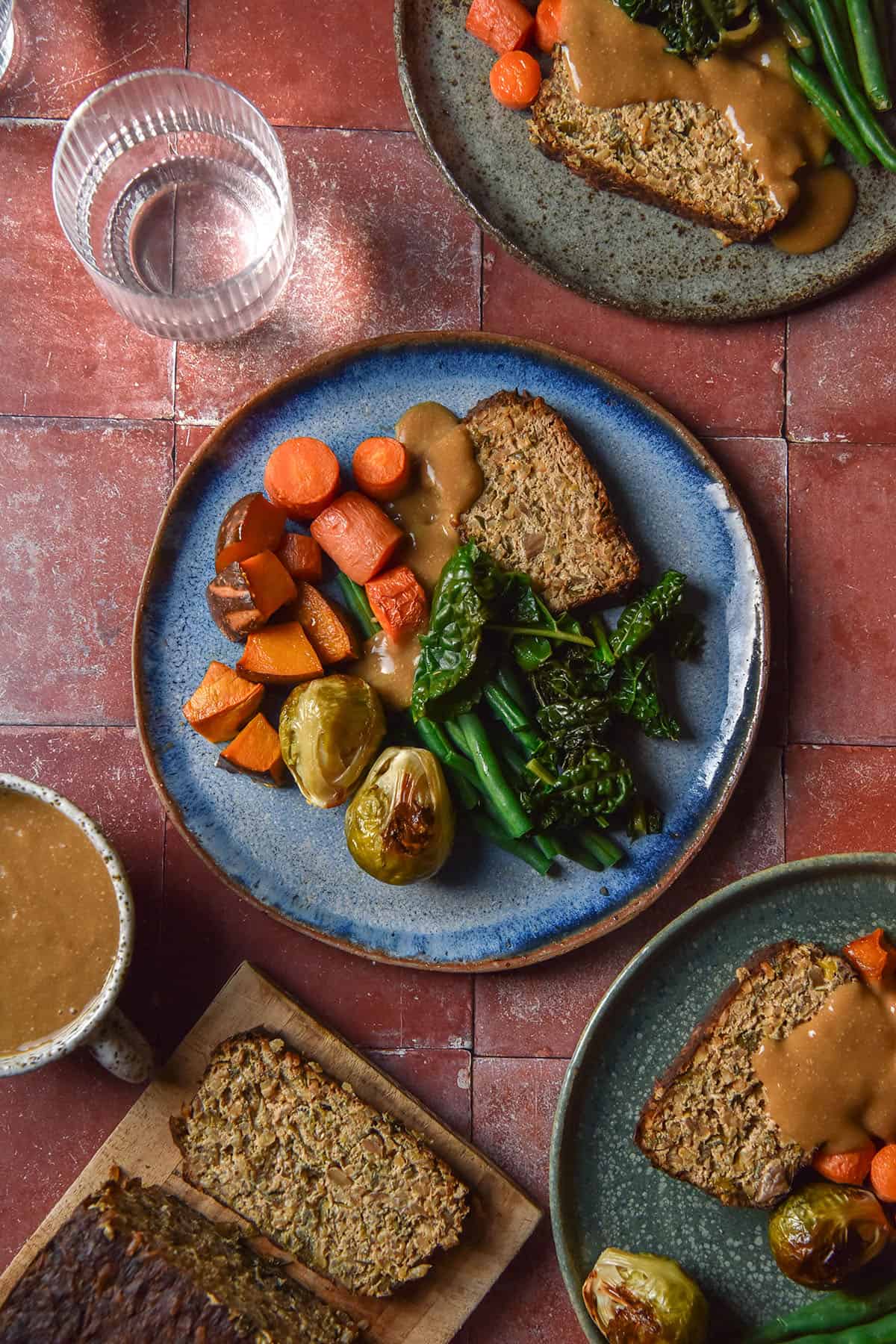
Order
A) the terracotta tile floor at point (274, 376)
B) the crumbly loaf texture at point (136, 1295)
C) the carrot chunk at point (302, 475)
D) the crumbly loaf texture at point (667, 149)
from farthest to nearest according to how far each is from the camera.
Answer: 1. the terracotta tile floor at point (274, 376)
2. the crumbly loaf texture at point (667, 149)
3. the carrot chunk at point (302, 475)
4. the crumbly loaf texture at point (136, 1295)

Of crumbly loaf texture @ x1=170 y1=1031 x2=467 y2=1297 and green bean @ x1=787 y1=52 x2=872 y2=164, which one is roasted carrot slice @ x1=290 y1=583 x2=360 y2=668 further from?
green bean @ x1=787 y1=52 x2=872 y2=164

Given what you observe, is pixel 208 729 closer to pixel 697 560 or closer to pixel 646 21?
pixel 697 560

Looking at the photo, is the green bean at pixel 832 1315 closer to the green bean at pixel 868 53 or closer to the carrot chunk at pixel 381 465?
the carrot chunk at pixel 381 465

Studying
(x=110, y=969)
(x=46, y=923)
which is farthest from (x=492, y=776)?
(x=46, y=923)

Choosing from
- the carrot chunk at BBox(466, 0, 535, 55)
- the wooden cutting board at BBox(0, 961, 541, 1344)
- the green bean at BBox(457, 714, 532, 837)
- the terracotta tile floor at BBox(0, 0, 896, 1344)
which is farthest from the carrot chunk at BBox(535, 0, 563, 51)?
the wooden cutting board at BBox(0, 961, 541, 1344)

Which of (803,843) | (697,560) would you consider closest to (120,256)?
(697,560)

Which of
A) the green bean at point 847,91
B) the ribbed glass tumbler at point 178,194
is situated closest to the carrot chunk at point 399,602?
the ribbed glass tumbler at point 178,194
